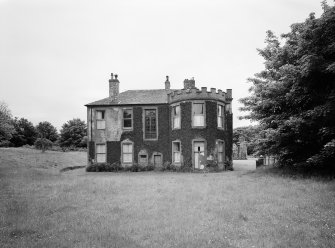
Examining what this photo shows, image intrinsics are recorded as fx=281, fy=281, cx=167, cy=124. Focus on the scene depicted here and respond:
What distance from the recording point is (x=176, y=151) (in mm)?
27281

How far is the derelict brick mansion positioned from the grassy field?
12.7 m

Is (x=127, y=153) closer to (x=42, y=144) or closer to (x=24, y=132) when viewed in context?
(x=42, y=144)

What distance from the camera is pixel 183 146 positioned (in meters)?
26.7

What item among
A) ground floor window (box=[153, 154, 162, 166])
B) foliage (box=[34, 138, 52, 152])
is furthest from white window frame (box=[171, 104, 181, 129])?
foliage (box=[34, 138, 52, 152])

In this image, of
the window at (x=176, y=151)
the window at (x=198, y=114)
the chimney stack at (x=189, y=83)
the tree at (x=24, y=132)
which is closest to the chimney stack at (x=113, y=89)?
the chimney stack at (x=189, y=83)

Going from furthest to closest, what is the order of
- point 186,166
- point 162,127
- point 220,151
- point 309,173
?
point 162,127, point 220,151, point 186,166, point 309,173

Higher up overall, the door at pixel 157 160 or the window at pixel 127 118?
the window at pixel 127 118

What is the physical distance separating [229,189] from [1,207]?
9.62 metres

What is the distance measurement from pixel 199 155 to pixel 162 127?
4911mm

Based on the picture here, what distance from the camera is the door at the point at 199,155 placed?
26.0 meters

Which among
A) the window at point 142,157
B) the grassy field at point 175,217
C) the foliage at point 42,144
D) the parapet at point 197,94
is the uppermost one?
the parapet at point 197,94

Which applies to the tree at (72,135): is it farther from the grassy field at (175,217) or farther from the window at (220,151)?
the grassy field at (175,217)

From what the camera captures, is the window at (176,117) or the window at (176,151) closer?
the window at (176,151)

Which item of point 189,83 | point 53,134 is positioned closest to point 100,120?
point 189,83
